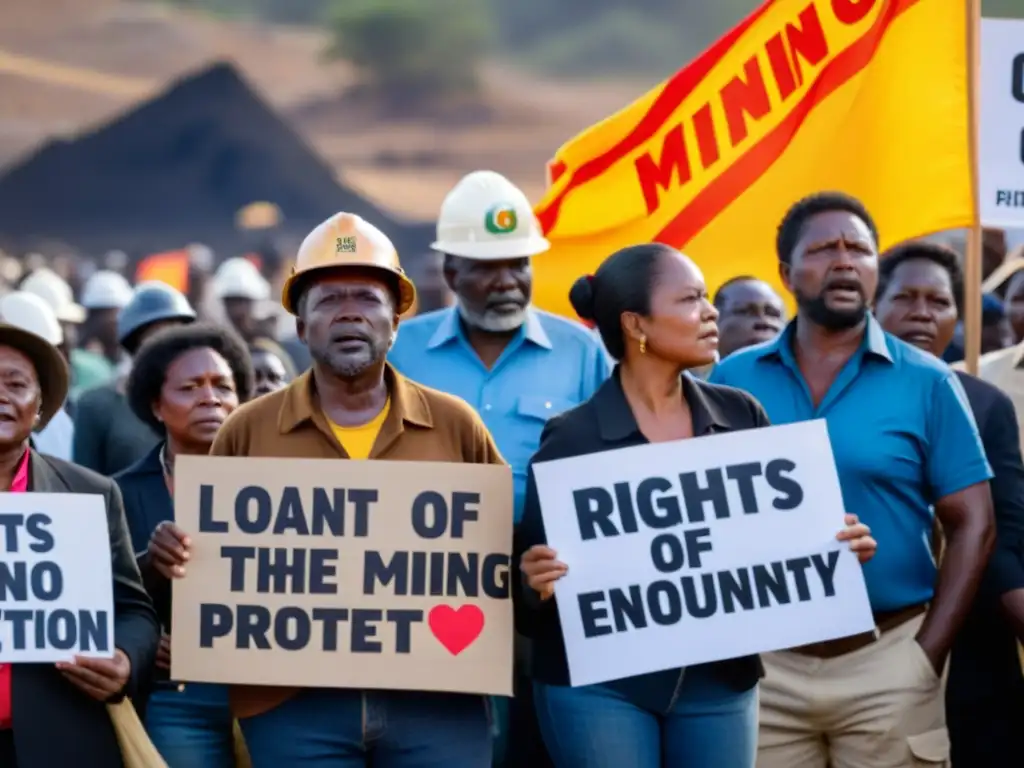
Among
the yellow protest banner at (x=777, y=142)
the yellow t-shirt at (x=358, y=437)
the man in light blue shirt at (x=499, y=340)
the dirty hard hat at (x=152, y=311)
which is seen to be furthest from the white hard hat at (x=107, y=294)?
the yellow t-shirt at (x=358, y=437)

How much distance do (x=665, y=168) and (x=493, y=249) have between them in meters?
1.37

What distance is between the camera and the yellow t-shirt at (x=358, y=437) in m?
5.38

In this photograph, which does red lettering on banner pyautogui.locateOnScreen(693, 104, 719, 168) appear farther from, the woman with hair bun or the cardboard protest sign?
the cardboard protest sign

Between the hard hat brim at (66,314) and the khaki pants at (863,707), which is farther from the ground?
the hard hat brim at (66,314)

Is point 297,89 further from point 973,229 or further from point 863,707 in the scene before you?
point 863,707

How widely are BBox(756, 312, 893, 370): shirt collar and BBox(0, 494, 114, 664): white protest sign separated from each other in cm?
208

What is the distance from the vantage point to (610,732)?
5.25m

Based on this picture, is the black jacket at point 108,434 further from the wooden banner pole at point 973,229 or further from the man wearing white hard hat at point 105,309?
the man wearing white hard hat at point 105,309

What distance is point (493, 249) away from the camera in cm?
705

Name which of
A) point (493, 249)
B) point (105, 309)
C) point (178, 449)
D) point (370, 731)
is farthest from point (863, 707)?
point (105, 309)

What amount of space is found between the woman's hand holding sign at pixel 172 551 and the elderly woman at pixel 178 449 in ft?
0.62

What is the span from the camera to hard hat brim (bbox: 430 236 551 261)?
7.02 metres

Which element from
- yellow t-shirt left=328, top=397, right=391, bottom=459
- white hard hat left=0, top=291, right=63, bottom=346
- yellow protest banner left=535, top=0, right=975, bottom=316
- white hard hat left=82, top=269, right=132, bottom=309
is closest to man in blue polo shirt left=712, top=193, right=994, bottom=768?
yellow t-shirt left=328, top=397, right=391, bottom=459

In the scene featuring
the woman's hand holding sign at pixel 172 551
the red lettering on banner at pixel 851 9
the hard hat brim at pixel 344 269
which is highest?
the red lettering on banner at pixel 851 9
